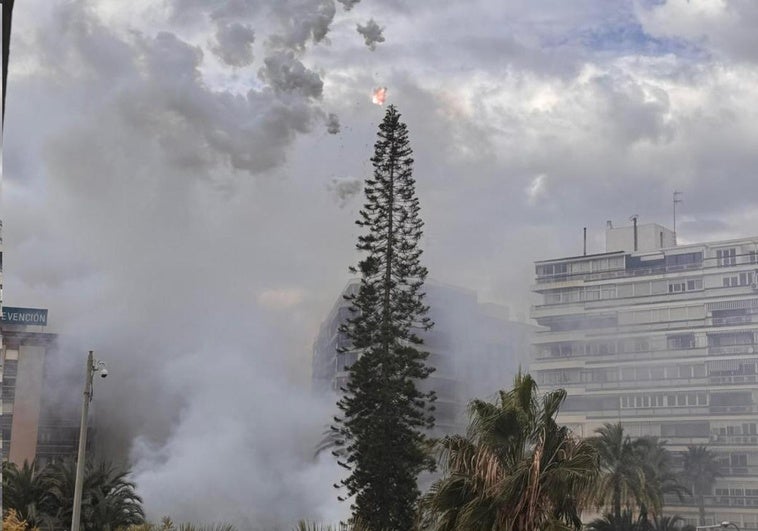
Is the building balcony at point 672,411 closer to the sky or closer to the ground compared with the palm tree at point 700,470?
Result: closer to the sky

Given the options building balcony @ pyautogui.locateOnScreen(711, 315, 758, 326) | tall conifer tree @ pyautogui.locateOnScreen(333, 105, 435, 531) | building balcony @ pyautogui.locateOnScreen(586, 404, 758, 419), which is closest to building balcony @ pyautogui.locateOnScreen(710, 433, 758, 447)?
building balcony @ pyautogui.locateOnScreen(586, 404, 758, 419)

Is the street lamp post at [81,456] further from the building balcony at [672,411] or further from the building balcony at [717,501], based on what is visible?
the building balcony at [672,411]

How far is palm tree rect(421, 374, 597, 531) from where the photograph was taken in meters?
18.8

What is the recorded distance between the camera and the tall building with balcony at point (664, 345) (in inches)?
3575

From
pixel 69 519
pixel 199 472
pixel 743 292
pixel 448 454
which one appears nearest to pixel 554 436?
pixel 448 454

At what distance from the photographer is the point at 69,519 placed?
37.6 m

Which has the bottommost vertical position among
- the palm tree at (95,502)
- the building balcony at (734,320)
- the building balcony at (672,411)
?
the palm tree at (95,502)

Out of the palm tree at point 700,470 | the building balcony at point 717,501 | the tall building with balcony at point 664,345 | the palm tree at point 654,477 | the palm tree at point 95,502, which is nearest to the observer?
the palm tree at point 95,502

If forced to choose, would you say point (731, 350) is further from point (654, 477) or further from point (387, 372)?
point (387, 372)

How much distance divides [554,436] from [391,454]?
2967cm

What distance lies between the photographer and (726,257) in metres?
96.2

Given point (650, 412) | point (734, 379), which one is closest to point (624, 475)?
point (734, 379)

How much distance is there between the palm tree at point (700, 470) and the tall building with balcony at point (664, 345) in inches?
85.0

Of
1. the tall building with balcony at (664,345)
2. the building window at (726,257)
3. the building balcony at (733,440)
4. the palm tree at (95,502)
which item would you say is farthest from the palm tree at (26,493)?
the building window at (726,257)
